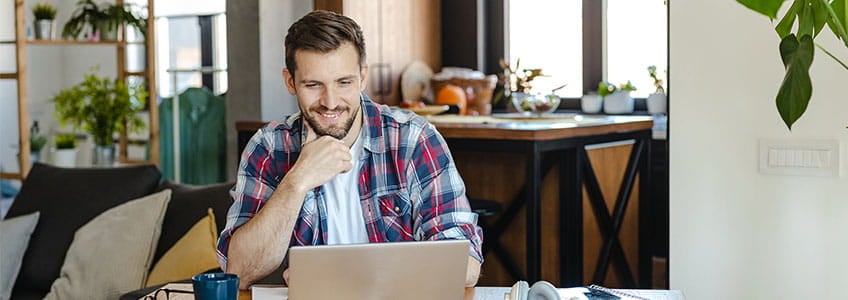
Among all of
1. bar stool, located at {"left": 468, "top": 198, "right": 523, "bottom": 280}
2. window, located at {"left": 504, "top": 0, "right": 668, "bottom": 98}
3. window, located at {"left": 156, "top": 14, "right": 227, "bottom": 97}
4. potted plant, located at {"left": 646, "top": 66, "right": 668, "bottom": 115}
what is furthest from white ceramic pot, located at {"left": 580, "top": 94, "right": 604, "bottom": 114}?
window, located at {"left": 156, "top": 14, "right": 227, "bottom": 97}

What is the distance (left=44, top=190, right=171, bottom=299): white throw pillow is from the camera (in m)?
3.39

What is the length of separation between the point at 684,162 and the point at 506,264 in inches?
63.3

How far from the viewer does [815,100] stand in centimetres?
281

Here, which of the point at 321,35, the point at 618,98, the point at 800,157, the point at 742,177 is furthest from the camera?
the point at 618,98

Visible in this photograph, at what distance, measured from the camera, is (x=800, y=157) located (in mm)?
2854

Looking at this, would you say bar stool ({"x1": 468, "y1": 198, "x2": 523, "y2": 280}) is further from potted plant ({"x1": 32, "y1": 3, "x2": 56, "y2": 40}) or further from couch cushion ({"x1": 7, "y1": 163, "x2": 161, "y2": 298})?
potted plant ({"x1": 32, "y1": 3, "x2": 56, "y2": 40})

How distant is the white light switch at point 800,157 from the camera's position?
2807 mm

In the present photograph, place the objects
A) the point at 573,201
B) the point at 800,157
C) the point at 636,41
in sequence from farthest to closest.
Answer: the point at 636,41 < the point at 573,201 < the point at 800,157

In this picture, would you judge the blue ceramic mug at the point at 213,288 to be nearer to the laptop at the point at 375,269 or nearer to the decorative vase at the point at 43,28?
the laptop at the point at 375,269

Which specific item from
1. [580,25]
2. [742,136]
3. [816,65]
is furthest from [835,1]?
[580,25]

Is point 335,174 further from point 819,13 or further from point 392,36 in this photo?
point 392,36

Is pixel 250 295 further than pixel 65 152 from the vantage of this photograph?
No

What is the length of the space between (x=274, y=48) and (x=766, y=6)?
11.6ft

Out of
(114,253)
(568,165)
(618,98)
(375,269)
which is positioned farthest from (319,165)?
(618,98)
